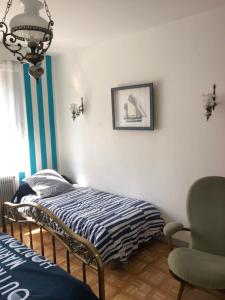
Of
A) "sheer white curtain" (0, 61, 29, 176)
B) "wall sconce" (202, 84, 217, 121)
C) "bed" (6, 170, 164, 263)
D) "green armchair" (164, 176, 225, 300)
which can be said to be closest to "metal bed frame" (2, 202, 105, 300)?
"bed" (6, 170, 164, 263)

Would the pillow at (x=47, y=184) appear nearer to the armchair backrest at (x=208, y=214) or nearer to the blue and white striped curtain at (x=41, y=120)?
the blue and white striped curtain at (x=41, y=120)

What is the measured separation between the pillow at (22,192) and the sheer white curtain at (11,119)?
282 millimetres

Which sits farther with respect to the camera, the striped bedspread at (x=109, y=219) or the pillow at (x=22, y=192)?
the pillow at (x=22, y=192)

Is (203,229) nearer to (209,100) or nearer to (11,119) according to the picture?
(209,100)

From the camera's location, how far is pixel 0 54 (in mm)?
3672

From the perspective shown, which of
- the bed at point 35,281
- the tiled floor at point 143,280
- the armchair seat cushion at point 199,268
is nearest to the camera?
the bed at point 35,281

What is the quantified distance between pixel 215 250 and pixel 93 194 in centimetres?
185

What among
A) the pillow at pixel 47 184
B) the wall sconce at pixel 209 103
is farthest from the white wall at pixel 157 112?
the pillow at pixel 47 184

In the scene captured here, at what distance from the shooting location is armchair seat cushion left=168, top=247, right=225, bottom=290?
1903 millimetres

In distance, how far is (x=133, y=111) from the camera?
338 centimetres

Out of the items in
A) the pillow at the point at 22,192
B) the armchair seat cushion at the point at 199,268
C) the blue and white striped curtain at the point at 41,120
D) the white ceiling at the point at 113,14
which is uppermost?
the white ceiling at the point at 113,14

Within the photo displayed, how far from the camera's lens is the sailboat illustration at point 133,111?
10.8 feet

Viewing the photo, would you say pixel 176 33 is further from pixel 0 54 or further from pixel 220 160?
pixel 0 54

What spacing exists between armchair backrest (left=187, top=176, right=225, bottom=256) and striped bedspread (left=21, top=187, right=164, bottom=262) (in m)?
0.69
